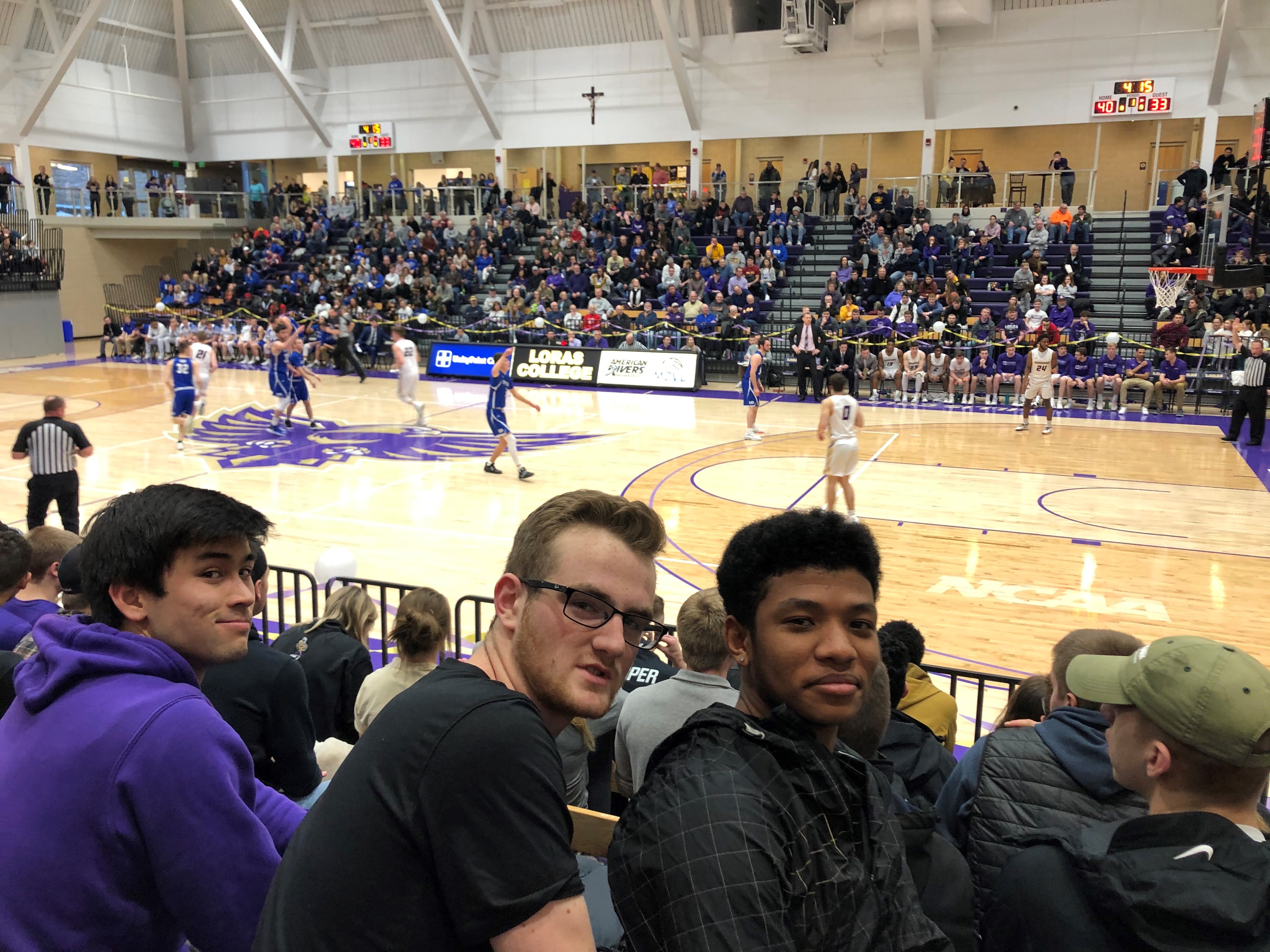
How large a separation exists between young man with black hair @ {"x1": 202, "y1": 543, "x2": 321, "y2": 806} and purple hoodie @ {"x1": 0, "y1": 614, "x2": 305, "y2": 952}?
53.9 inches

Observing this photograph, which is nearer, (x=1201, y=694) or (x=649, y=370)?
(x=1201, y=694)

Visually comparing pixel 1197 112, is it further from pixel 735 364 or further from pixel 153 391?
pixel 153 391

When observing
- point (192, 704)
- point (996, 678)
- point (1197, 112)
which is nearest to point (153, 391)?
point (996, 678)

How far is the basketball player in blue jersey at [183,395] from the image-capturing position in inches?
587

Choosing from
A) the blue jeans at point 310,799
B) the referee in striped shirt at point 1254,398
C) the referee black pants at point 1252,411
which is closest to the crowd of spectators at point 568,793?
the blue jeans at point 310,799

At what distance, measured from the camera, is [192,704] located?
172 cm

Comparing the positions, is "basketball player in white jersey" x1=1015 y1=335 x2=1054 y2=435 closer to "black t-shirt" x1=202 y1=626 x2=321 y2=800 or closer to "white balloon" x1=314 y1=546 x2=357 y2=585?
"white balloon" x1=314 y1=546 x2=357 y2=585

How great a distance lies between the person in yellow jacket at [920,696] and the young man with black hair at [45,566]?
3334mm

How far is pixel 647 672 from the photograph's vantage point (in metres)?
4.23

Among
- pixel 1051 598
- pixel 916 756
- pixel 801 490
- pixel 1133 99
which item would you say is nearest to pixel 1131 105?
pixel 1133 99

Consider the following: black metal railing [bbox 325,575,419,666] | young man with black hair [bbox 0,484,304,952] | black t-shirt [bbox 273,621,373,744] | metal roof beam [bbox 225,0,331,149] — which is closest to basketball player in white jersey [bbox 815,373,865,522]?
black metal railing [bbox 325,575,419,666]

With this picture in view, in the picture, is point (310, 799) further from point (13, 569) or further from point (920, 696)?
point (920, 696)

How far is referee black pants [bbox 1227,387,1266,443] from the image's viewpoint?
15094 mm

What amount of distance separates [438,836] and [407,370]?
1554 cm
